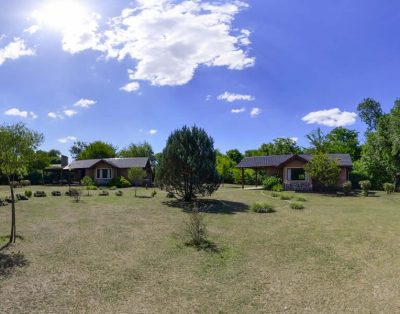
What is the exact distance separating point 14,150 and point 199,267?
7988mm

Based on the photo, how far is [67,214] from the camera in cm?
1934

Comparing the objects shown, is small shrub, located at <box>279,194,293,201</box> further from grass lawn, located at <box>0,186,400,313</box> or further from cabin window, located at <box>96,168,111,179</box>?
cabin window, located at <box>96,168,111,179</box>

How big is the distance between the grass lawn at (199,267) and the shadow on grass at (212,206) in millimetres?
3003

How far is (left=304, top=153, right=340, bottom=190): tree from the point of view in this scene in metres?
35.2

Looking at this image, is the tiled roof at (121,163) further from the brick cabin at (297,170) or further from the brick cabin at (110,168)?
the brick cabin at (297,170)

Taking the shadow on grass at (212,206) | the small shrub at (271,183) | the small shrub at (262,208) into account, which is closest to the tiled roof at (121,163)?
the small shrub at (271,183)

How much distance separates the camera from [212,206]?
23.3 meters

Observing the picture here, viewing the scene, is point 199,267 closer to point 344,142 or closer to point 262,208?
point 262,208

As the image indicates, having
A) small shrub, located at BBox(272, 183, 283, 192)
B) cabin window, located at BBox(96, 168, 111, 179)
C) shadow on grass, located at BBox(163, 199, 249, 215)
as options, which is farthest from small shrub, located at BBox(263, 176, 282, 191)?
cabin window, located at BBox(96, 168, 111, 179)

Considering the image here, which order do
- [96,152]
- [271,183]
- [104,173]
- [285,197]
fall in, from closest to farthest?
[285,197] < [271,183] < [104,173] < [96,152]

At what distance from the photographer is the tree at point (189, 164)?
24.2m

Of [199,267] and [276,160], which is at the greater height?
[276,160]

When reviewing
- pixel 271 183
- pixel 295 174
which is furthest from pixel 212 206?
pixel 295 174

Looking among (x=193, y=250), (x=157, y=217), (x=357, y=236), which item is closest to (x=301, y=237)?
(x=357, y=236)
